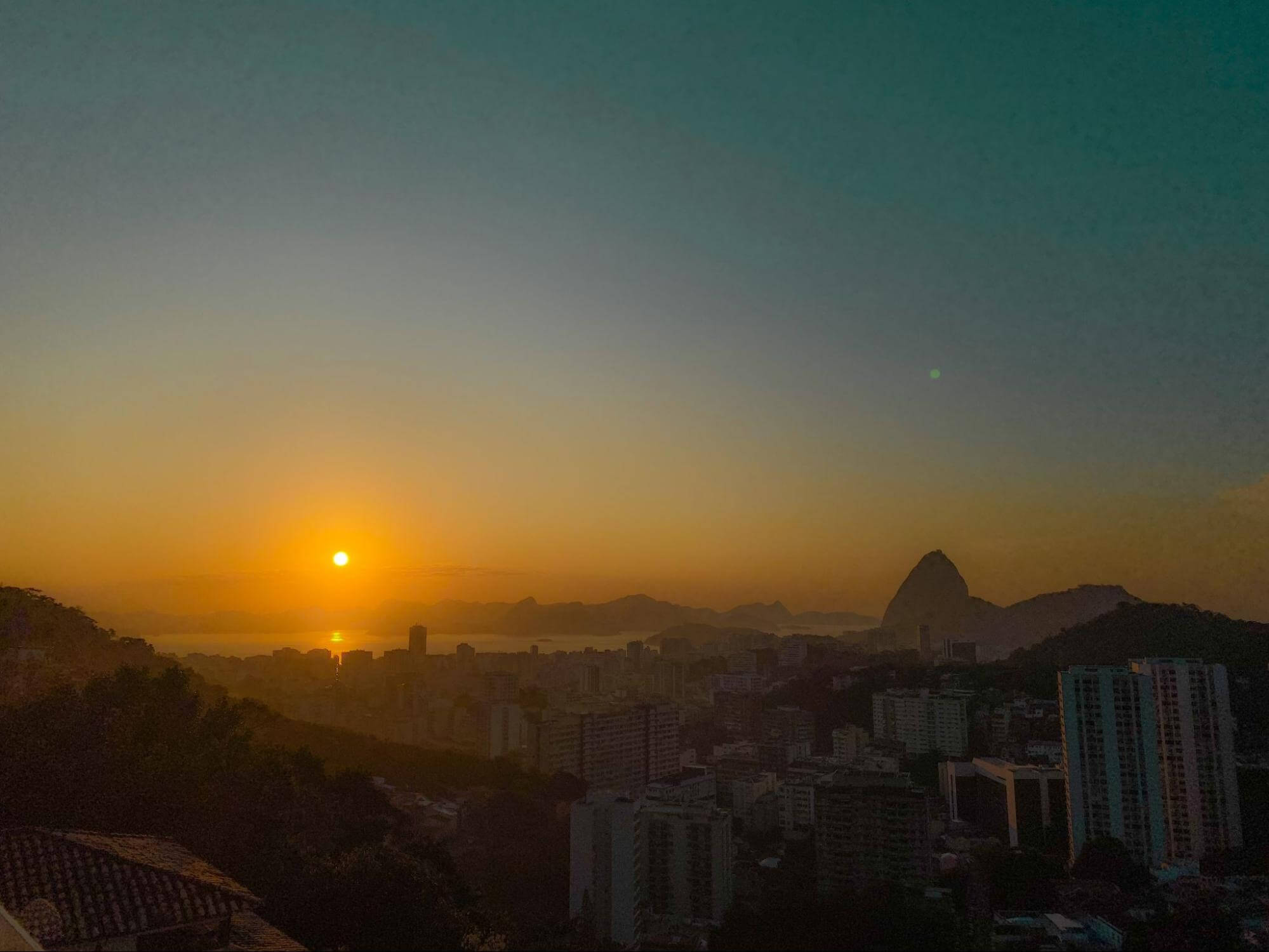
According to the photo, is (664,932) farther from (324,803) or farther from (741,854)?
(324,803)

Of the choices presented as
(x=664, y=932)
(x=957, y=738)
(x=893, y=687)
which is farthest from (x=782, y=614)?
(x=664, y=932)

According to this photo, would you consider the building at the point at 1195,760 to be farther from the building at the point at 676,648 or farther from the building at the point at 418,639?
the building at the point at 676,648

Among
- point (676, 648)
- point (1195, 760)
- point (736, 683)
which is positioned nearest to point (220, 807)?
point (1195, 760)

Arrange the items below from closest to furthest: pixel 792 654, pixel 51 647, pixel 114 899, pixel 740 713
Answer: pixel 114 899
pixel 51 647
pixel 740 713
pixel 792 654

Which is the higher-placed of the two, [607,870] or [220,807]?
[220,807]

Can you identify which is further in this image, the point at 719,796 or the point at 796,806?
the point at 719,796

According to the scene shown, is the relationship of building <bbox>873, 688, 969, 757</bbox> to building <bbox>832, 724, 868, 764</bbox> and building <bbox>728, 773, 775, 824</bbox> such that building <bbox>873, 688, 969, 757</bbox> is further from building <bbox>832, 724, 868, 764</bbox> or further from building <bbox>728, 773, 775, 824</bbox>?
building <bbox>728, 773, 775, 824</bbox>

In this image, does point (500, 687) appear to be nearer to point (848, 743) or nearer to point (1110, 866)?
point (848, 743)
